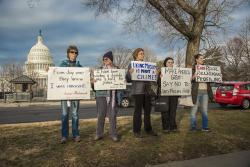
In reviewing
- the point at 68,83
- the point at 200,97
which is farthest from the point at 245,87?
the point at 68,83

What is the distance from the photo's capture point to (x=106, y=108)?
26.3 ft

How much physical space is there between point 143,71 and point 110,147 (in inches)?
82.7

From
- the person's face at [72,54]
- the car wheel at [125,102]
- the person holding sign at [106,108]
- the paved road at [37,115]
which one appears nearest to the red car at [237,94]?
the paved road at [37,115]

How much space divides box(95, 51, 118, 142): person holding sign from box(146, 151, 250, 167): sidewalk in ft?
5.35

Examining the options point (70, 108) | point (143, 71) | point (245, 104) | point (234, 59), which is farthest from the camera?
point (234, 59)

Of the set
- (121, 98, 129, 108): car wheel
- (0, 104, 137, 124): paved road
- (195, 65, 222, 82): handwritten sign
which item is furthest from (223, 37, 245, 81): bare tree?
(195, 65, 222, 82): handwritten sign

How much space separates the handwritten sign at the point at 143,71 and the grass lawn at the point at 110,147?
137 centimetres

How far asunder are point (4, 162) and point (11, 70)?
91.7 meters

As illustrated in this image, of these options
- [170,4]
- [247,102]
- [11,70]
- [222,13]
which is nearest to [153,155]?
[170,4]

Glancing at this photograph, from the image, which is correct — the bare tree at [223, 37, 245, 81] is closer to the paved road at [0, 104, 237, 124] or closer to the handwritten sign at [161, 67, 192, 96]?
the paved road at [0, 104, 237, 124]

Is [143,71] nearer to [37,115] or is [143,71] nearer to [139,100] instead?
[139,100]

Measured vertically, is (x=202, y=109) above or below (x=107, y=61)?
below

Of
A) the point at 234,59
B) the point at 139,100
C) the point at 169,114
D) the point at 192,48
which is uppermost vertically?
the point at 234,59

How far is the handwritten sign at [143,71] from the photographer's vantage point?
834cm
